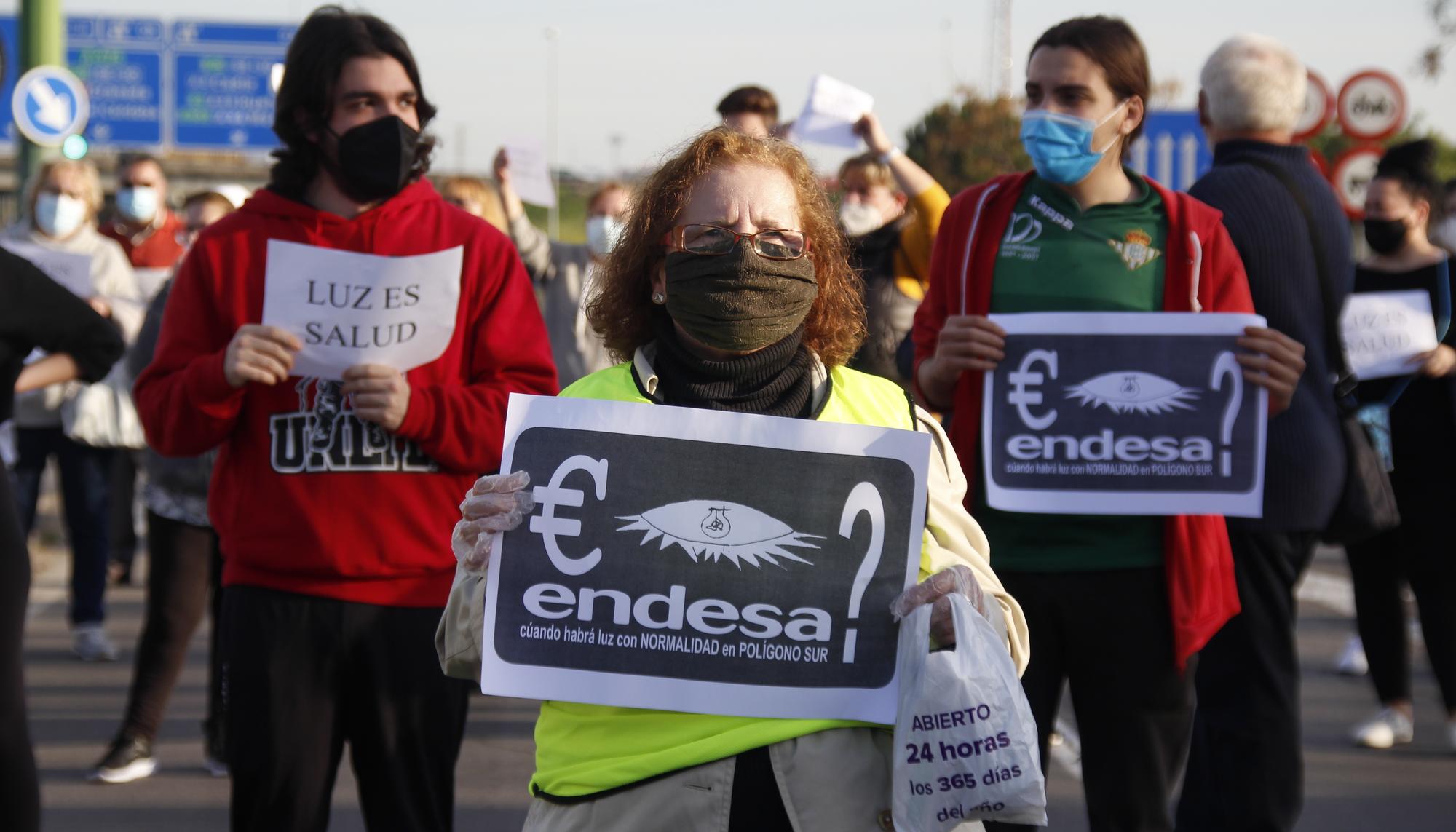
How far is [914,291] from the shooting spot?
6664 millimetres

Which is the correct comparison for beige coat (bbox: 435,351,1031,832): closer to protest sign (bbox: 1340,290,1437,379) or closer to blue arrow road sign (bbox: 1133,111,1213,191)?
protest sign (bbox: 1340,290,1437,379)

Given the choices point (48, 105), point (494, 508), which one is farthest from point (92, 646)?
point (494, 508)

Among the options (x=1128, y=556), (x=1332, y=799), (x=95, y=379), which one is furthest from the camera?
(x=1332, y=799)

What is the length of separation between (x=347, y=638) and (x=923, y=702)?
5.70 ft

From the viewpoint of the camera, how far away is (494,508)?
2.61 meters

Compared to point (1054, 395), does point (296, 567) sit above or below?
below

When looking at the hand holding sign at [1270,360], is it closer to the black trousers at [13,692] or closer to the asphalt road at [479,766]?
the asphalt road at [479,766]

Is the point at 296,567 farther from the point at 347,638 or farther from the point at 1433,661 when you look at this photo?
the point at 1433,661

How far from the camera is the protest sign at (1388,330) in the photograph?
702 cm

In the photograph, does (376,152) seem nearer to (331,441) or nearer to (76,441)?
(331,441)

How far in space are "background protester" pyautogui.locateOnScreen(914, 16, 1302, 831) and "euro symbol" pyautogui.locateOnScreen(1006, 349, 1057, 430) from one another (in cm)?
8

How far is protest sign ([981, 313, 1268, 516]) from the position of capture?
13.0 ft

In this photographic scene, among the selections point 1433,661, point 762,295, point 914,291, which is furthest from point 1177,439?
point 1433,661

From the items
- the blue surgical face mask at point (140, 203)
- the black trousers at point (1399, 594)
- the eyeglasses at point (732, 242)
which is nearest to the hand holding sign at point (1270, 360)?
the eyeglasses at point (732, 242)
